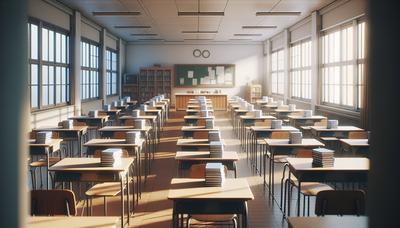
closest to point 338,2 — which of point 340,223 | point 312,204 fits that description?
point 312,204

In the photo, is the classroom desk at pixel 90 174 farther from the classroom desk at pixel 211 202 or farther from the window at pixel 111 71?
the window at pixel 111 71

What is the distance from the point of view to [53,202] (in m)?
3.26

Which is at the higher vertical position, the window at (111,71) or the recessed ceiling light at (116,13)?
the recessed ceiling light at (116,13)

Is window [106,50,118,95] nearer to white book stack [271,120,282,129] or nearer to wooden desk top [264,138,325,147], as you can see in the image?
white book stack [271,120,282,129]

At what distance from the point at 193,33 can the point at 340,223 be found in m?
14.4

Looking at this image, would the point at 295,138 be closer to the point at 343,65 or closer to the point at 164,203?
the point at 164,203

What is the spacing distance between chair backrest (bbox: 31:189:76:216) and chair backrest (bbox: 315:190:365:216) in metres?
1.73

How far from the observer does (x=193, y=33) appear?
1655cm

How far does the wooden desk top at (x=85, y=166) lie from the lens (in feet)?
13.8

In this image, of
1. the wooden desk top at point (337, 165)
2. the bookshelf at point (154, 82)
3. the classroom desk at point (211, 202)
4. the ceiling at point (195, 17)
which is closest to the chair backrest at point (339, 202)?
the classroom desk at point (211, 202)

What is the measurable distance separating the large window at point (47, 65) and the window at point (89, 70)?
1.75 metres

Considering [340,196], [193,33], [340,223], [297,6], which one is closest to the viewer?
[340,223]
